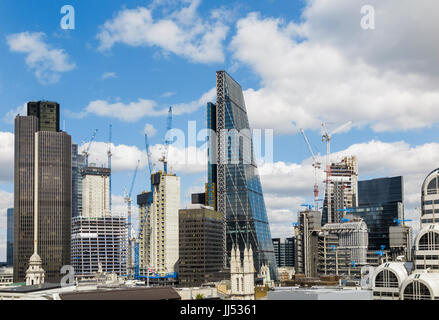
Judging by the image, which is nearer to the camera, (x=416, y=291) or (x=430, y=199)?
(x=416, y=291)

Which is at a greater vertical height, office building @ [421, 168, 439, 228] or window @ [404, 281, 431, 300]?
office building @ [421, 168, 439, 228]

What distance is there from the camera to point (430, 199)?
11012cm

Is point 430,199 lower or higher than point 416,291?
higher

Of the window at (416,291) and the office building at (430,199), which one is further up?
the office building at (430,199)

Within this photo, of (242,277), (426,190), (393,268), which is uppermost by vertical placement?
(426,190)

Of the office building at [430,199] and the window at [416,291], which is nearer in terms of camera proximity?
the window at [416,291]

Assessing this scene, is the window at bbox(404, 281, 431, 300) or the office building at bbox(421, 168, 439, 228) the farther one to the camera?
the office building at bbox(421, 168, 439, 228)

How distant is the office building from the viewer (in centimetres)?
10912

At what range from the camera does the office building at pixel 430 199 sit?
109 meters

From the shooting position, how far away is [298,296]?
3649 inches
